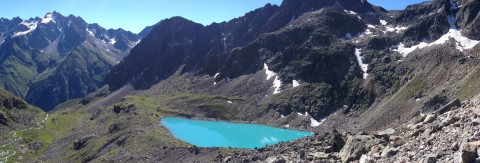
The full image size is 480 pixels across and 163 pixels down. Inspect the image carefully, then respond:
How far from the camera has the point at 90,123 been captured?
198 metres

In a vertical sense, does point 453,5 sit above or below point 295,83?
above

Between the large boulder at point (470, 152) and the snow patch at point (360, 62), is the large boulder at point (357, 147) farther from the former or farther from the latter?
the snow patch at point (360, 62)

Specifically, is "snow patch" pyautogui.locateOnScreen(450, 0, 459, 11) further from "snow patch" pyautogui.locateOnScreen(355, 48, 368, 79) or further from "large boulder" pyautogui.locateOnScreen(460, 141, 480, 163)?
"large boulder" pyautogui.locateOnScreen(460, 141, 480, 163)

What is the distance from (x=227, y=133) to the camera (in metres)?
150

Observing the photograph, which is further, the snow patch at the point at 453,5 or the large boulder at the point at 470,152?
the snow patch at the point at 453,5

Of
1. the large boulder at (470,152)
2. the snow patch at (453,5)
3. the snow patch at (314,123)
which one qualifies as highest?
the snow patch at (453,5)

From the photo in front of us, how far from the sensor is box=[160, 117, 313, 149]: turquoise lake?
12862 centimetres

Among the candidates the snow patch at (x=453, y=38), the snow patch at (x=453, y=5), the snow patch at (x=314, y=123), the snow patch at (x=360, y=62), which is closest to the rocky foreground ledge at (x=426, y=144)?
the snow patch at (x=314, y=123)

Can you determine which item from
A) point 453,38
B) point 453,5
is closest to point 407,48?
point 453,38

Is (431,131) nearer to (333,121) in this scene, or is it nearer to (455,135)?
(455,135)

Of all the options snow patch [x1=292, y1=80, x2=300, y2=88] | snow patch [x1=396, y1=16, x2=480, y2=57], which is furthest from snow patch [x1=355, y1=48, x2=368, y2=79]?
snow patch [x1=292, y1=80, x2=300, y2=88]

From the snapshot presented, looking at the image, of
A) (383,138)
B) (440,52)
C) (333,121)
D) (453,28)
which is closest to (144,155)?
(333,121)

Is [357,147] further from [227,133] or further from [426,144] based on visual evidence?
[227,133]

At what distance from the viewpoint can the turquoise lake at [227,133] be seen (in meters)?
129
